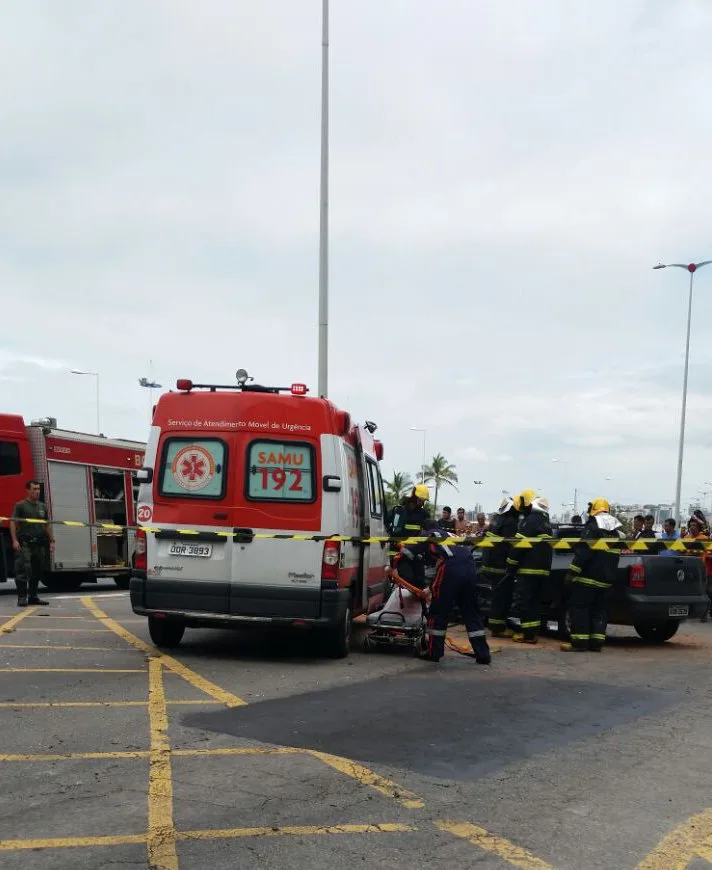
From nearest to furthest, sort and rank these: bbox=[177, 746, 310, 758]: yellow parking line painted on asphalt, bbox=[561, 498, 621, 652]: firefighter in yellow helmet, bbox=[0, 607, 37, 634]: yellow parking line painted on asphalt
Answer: bbox=[177, 746, 310, 758]: yellow parking line painted on asphalt < bbox=[561, 498, 621, 652]: firefighter in yellow helmet < bbox=[0, 607, 37, 634]: yellow parking line painted on asphalt

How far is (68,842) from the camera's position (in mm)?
3994

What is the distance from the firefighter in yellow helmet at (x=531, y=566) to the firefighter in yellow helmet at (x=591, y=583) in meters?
0.46

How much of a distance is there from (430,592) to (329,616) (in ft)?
5.27

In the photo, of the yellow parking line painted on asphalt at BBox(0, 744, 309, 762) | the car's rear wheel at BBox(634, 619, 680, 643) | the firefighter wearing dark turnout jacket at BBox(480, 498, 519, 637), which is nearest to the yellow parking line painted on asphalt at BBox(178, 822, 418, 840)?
the yellow parking line painted on asphalt at BBox(0, 744, 309, 762)

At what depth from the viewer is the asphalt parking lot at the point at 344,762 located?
13.4ft

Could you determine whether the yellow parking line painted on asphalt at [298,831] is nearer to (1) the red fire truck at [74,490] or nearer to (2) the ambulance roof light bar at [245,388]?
(2) the ambulance roof light bar at [245,388]

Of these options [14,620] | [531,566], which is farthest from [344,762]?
[14,620]

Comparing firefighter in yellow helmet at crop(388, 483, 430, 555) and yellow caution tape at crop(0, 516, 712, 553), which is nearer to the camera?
yellow caution tape at crop(0, 516, 712, 553)

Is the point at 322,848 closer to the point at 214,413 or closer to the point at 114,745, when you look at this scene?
the point at 114,745

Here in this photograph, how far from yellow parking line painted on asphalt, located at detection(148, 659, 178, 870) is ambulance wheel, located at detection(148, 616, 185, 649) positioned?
2488mm

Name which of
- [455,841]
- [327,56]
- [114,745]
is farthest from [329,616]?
[327,56]

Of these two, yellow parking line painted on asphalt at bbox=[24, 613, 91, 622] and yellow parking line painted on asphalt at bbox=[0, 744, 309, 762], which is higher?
yellow parking line painted on asphalt at bbox=[0, 744, 309, 762]

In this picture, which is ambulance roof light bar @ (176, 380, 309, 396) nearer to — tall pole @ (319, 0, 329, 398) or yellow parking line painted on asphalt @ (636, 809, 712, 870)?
yellow parking line painted on asphalt @ (636, 809, 712, 870)

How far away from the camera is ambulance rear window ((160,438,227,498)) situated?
9.23 m
